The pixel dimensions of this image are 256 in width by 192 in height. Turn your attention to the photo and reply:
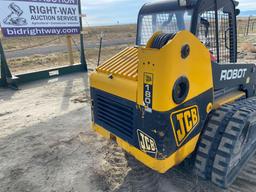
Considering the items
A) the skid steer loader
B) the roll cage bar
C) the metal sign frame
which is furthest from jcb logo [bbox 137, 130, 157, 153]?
the metal sign frame

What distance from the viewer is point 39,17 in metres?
8.54

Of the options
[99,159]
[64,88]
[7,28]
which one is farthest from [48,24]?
[99,159]

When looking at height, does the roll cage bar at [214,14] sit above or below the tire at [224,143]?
above

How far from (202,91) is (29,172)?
8.78ft

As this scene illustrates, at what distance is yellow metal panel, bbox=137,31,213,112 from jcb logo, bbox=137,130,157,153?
0.37 meters

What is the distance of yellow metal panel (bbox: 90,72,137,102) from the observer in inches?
107

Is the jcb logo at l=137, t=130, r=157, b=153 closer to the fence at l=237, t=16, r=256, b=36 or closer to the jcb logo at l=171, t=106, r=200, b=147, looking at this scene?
the jcb logo at l=171, t=106, r=200, b=147

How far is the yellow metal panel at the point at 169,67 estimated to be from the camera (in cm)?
224

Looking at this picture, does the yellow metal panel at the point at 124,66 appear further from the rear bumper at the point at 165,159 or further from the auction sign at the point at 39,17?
the auction sign at the point at 39,17

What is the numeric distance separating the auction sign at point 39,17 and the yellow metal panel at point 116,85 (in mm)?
5852

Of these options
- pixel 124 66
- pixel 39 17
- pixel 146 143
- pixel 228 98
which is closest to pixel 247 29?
pixel 39 17

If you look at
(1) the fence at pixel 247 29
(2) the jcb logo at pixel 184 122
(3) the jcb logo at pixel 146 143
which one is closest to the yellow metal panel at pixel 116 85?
(3) the jcb logo at pixel 146 143

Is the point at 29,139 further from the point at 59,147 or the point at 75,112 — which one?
the point at 75,112

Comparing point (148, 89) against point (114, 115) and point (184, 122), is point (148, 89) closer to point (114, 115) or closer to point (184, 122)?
point (184, 122)
